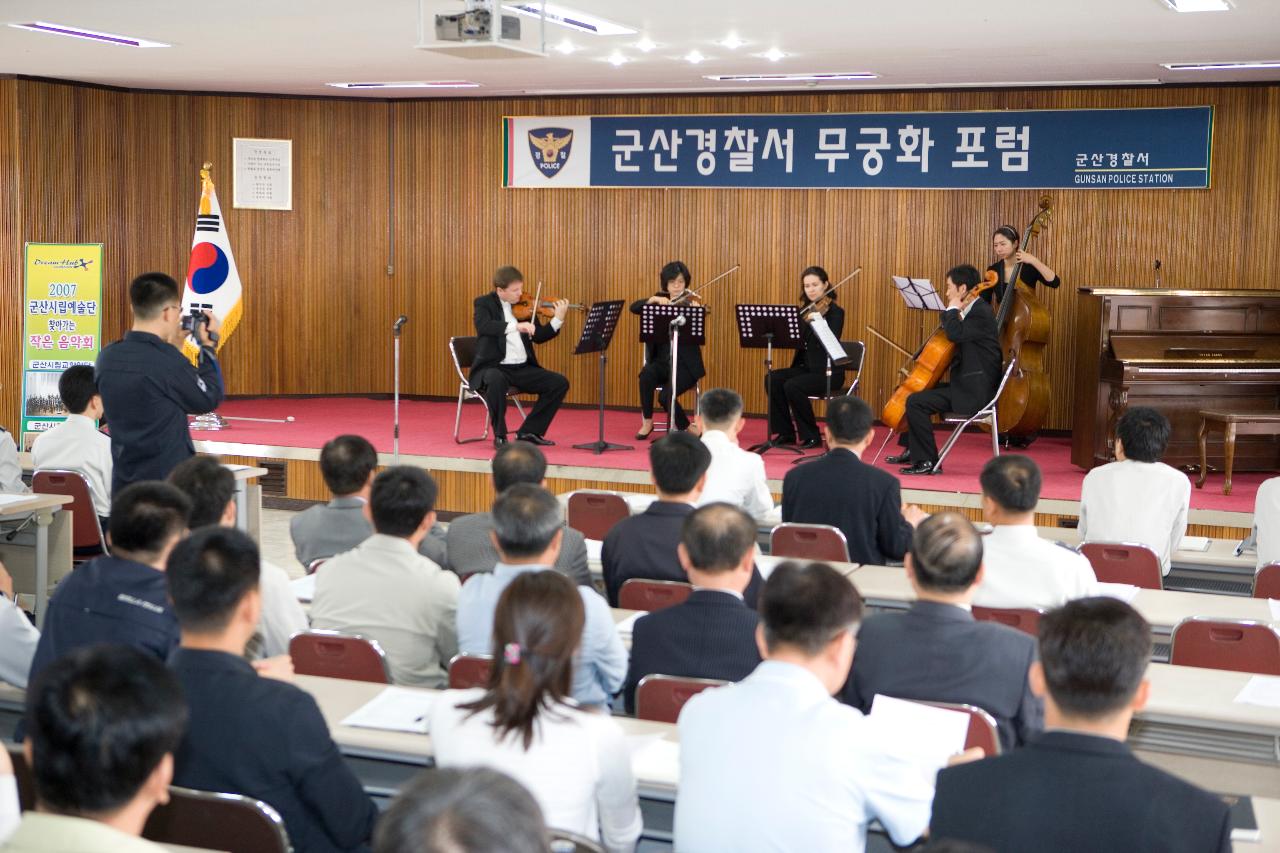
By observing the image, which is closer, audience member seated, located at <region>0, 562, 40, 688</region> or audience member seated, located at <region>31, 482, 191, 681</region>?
audience member seated, located at <region>31, 482, 191, 681</region>

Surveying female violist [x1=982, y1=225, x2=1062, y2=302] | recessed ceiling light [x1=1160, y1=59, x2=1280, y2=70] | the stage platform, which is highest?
recessed ceiling light [x1=1160, y1=59, x2=1280, y2=70]

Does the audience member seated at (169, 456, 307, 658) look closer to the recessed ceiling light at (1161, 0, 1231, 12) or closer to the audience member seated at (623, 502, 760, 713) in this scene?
the audience member seated at (623, 502, 760, 713)

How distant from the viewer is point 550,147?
1170 cm

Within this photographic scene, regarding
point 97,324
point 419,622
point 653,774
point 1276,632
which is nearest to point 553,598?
point 653,774

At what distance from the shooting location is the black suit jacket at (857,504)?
5.15 m

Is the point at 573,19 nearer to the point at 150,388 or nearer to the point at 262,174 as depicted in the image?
the point at 150,388

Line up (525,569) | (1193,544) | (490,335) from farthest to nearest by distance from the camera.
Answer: (490,335), (1193,544), (525,569)

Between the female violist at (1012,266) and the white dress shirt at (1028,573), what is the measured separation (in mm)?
5379

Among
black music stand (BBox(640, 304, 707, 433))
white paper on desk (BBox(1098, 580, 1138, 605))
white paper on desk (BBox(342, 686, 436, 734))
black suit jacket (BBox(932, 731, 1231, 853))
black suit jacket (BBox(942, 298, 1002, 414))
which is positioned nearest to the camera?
black suit jacket (BBox(932, 731, 1231, 853))

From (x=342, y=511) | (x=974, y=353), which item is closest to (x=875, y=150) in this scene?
(x=974, y=353)

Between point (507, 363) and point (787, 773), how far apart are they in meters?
7.23

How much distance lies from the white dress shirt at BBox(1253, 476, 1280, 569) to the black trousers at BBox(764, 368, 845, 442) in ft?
14.3

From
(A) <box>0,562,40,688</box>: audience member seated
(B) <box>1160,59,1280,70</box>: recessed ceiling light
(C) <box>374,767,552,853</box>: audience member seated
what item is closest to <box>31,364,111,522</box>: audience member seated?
(A) <box>0,562,40,688</box>: audience member seated

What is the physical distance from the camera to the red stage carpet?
8234 millimetres
